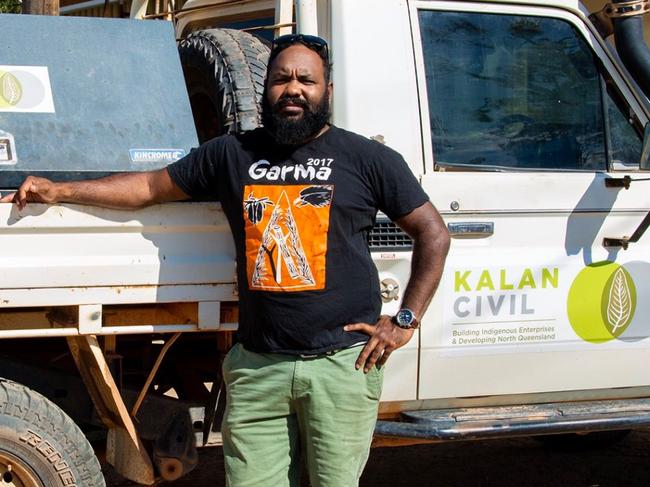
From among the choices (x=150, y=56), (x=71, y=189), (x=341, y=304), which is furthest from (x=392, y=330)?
(x=150, y=56)

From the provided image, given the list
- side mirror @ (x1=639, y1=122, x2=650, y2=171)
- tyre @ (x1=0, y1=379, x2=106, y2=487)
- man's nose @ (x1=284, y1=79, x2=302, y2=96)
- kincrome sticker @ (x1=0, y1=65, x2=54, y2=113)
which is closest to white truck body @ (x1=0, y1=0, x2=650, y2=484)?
side mirror @ (x1=639, y1=122, x2=650, y2=171)

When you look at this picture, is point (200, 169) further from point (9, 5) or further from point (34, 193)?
point (9, 5)

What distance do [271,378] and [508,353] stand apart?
43.3 inches

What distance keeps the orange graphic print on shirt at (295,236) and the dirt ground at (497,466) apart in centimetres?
221

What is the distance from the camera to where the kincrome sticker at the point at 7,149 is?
3418 mm

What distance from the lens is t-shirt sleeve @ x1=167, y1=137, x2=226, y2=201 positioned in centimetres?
333

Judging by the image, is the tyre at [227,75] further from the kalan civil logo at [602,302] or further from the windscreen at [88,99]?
the kalan civil logo at [602,302]

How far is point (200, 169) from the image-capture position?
11.0 feet

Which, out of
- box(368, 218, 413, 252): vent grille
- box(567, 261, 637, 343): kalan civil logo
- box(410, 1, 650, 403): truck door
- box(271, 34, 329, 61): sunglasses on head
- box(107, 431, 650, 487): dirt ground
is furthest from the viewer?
box(107, 431, 650, 487): dirt ground

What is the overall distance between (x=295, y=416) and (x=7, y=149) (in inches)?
49.6

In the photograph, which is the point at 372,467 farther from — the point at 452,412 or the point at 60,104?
the point at 60,104

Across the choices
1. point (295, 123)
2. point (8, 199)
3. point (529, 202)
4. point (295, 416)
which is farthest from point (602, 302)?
point (8, 199)

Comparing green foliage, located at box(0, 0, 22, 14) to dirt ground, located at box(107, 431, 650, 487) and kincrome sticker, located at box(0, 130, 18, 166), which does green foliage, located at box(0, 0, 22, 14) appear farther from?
kincrome sticker, located at box(0, 130, 18, 166)

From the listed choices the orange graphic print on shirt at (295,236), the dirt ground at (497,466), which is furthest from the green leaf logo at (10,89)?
the dirt ground at (497,466)
